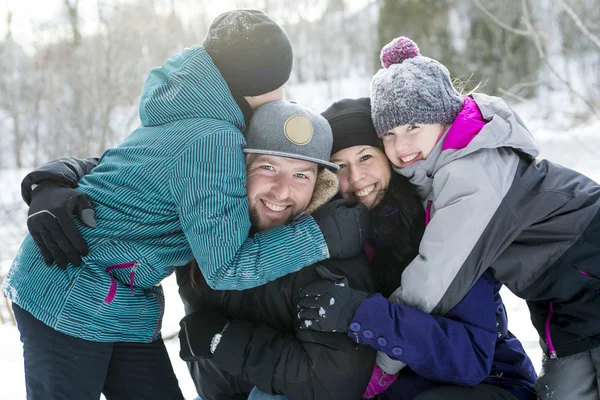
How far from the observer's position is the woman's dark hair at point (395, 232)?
2176 millimetres

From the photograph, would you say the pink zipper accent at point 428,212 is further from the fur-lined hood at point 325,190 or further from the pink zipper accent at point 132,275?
the pink zipper accent at point 132,275

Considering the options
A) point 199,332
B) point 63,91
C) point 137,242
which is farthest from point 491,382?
point 63,91

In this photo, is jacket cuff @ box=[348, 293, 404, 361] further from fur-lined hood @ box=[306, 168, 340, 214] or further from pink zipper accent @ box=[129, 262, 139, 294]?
pink zipper accent @ box=[129, 262, 139, 294]

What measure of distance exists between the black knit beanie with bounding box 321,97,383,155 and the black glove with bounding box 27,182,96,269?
3.53ft

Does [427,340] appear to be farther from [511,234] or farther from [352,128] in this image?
[352,128]

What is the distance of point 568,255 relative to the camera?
1.91 m

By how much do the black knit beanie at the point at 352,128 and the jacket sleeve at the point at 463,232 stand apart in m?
0.47

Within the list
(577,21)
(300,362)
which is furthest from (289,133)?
(577,21)

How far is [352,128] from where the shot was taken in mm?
2322

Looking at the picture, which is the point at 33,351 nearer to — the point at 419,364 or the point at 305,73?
the point at 419,364

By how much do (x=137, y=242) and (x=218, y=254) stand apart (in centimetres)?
36

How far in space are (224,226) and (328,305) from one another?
1.51 feet

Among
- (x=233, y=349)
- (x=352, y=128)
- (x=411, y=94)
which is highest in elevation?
(x=411, y=94)

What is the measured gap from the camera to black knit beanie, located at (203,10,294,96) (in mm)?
2141
